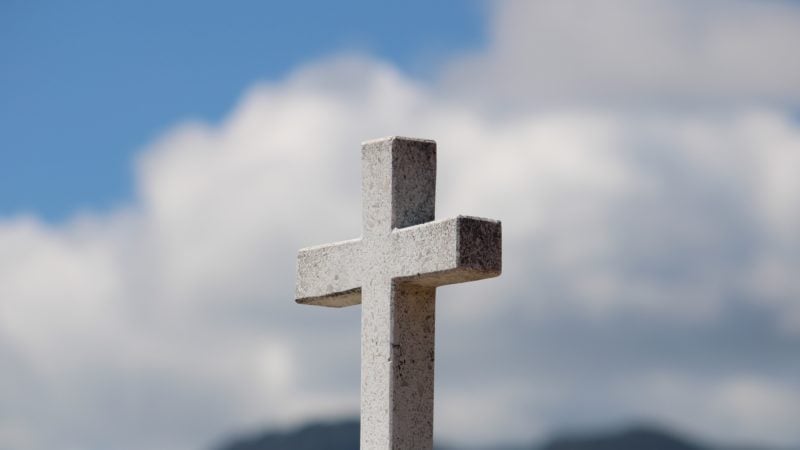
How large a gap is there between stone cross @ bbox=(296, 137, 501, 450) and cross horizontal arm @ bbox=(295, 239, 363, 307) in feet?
0.04

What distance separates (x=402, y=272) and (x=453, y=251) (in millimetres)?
492

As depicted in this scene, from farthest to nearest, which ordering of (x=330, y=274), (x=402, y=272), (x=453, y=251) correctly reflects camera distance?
(x=330, y=274) → (x=402, y=272) → (x=453, y=251)

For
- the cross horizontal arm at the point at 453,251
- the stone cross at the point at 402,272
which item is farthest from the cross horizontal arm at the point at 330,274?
the cross horizontal arm at the point at 453,251

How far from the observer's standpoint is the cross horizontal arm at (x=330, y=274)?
35.3 feet

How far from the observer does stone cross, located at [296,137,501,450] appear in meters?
9.99

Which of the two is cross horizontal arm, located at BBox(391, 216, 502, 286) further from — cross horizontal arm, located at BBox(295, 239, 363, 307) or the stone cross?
cross horizontal arm, located at BBox(295, 239, 363, 307)

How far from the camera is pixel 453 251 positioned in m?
9.89

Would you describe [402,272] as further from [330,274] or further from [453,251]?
[330,274]

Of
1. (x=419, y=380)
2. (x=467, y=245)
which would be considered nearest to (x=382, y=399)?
(x=419, y=380)

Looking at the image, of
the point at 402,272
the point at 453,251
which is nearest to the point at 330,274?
the point at 402,272

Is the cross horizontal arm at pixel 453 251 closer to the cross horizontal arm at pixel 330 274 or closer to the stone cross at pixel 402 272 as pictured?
the stone cross at pixel 402 272

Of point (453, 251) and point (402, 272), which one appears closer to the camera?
point (453, 251)

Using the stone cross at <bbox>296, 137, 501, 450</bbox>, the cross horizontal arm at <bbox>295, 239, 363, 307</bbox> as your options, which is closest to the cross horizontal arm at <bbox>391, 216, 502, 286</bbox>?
the stone cross at <bbox>296, 137, 501, 450</bbox>

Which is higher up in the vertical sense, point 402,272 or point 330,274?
point 330,274
